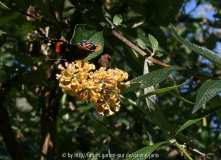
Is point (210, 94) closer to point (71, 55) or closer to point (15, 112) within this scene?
point (71, 55)

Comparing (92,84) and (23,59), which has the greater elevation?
(92,84)

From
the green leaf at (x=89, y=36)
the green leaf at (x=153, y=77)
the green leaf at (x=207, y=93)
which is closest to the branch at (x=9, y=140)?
the green leaf at (x=89, y=36)

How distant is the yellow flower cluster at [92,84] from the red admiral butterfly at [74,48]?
0.16 feet

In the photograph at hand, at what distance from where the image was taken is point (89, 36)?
107 centimetres

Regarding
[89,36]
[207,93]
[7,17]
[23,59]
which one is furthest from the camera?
[23,59]

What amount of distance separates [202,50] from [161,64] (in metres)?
0.18

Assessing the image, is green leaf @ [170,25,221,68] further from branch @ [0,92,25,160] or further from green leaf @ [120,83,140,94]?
branch @ [0,92,25,160]

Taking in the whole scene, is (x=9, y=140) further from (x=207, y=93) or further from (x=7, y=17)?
(x=207, y=93)

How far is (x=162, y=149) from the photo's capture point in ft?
7.23

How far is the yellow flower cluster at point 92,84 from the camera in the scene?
94 centimetres

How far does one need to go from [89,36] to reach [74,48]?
0.08m

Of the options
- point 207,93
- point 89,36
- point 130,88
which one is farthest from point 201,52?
point 89,36

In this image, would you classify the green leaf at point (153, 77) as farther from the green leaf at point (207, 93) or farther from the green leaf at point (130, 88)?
the green leaf at point (207, 93)

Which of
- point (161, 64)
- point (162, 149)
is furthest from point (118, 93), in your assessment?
point (162, 149)
